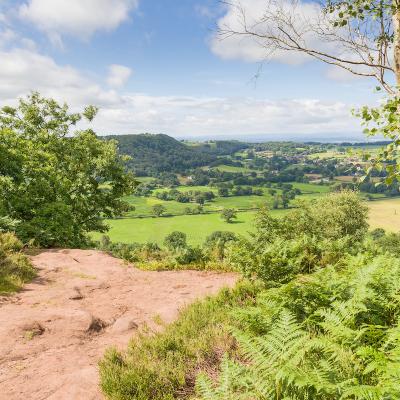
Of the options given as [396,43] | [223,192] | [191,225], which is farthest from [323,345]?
[223,192]

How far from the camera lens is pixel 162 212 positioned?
121 m

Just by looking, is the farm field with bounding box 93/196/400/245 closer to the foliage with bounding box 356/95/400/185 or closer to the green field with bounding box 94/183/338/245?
the green field with bounding box 94/183/338/245

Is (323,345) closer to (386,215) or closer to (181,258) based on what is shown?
(181,258)

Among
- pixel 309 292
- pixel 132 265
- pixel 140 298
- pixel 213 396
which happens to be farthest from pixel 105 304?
pixel 213 396

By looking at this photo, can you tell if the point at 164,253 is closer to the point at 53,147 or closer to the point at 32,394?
the point at 32,394

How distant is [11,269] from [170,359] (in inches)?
290

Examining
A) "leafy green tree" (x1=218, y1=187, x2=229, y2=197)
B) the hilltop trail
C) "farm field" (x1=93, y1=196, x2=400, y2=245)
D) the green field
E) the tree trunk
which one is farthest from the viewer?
"leafy green tree" (x1=218, y1=187, x2=229, y2=197)

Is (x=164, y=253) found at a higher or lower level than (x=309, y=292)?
lower

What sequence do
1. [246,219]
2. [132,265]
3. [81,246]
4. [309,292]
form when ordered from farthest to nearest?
[246,219]
[81,246]
[132,265]
[309,292]

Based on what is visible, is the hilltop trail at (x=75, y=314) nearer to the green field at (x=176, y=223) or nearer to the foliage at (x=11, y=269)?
the foliage at (x=11, y=269)

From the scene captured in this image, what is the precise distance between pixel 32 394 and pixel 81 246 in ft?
53.9

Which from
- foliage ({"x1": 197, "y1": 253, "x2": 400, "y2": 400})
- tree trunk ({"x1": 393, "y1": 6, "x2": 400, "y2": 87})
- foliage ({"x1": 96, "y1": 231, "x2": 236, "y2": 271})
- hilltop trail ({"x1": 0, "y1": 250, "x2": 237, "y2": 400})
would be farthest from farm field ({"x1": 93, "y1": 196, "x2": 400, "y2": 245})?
tree trunk ({"x1": 393, "y1": 6, "x2": 400, "y2": 87})

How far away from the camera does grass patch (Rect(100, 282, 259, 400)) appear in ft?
16.5

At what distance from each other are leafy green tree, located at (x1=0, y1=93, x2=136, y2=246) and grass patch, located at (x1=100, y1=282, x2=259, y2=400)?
40.5 feet
